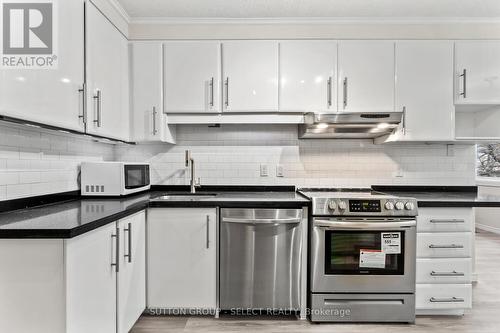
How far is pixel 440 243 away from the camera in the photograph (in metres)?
2.48

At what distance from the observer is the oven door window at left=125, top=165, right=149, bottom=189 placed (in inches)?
102

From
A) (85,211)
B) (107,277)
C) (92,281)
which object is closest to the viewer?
(92,281)

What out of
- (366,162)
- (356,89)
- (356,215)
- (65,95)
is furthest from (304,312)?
(65,95)

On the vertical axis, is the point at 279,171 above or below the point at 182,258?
above

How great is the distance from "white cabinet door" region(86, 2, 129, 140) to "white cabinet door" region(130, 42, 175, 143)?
72 millimetres

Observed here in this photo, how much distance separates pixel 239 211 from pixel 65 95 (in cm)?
135

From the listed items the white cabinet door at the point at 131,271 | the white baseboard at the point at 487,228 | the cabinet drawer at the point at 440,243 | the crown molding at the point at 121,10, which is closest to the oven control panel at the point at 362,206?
the cabinet drawer at the point at 440,243

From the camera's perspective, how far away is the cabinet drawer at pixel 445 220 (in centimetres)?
247

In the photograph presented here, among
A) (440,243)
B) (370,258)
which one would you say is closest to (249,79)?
(370,258)

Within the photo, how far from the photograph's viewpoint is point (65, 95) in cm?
189

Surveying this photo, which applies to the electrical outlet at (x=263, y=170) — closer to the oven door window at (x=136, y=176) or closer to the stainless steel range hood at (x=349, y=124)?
the stainless steel range hood at (x=349, y=124)

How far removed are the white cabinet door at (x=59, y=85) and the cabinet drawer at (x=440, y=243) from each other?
254 centimetres

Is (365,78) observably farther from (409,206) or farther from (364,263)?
(364,263)

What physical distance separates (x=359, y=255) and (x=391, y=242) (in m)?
0.25
